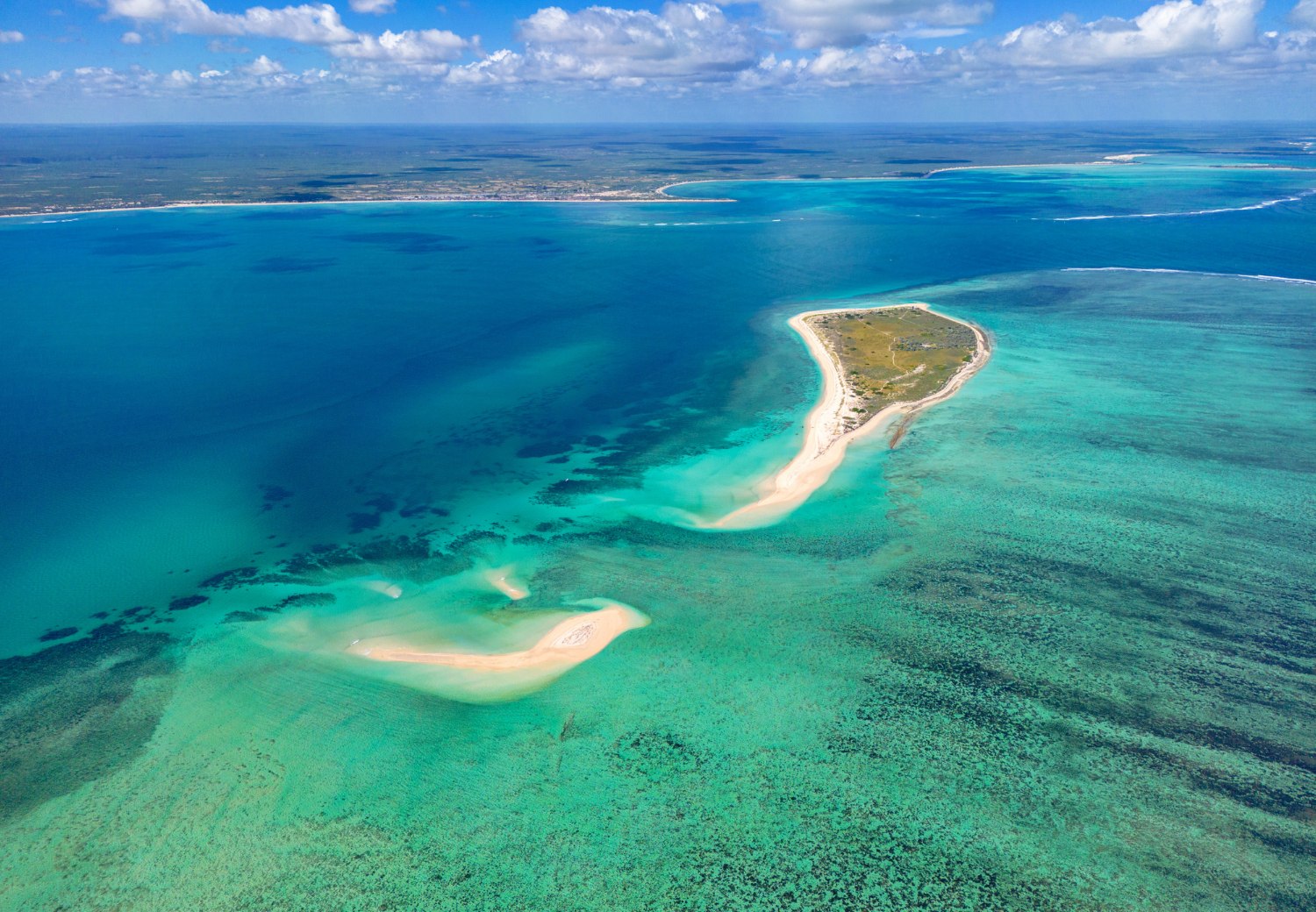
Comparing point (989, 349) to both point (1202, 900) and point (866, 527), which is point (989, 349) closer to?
point (866, 527)

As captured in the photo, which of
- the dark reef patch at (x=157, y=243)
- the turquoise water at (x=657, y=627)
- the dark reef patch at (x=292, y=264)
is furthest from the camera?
the dark reef patch at (x=157, y=243)

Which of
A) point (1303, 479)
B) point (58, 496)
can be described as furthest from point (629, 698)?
point (1303, 479)

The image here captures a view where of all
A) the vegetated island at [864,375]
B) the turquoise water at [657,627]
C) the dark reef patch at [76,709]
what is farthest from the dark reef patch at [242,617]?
the vegetated island at [864,375]

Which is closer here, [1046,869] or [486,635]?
[1046,869]

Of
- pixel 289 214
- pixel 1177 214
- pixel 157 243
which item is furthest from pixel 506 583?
pixel 1177 214

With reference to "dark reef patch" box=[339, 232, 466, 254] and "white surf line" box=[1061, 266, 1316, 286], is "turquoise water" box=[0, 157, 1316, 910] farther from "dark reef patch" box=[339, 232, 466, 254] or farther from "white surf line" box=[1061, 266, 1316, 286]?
"dark reef patch" box=[339, 232, 466, 254]

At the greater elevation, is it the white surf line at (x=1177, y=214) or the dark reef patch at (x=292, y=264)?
the white surf line at (x=1177, y=214)

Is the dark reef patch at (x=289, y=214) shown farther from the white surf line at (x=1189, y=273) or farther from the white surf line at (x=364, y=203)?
the white surf line at (x=1189, y=273)
